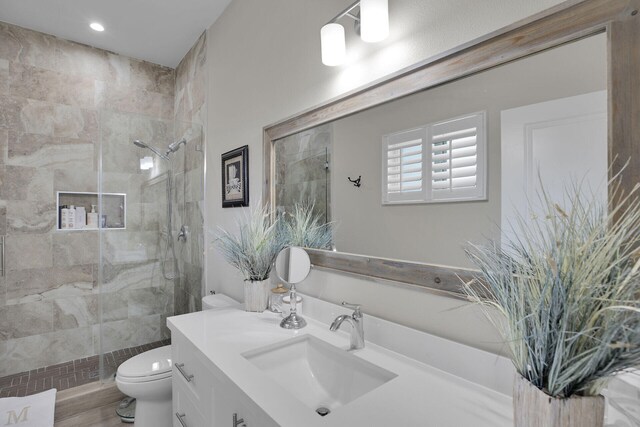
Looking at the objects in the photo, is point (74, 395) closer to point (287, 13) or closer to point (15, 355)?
point (15, 355)

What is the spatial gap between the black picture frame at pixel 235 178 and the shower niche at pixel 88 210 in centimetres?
82

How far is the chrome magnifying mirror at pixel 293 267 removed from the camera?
→ 1.49 metres

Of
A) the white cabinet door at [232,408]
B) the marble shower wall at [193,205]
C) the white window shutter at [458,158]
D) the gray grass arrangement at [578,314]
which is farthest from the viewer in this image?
the marble shower wall at [193,205]

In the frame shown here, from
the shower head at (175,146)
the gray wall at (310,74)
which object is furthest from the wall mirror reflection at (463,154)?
the shower head at (175,146)

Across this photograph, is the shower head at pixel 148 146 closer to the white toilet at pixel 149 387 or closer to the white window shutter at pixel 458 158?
the white toilet at pixel 149 387

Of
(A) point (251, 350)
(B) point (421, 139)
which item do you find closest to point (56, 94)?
(A) point (251, 350)

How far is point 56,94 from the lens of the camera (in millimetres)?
2676

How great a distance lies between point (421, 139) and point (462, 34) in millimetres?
321

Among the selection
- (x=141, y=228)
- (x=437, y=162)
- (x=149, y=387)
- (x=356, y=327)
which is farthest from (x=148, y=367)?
(x=437, y=162)

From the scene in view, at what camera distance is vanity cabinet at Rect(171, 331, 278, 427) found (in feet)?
3.00

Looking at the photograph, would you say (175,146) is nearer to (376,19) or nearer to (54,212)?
(54,212)

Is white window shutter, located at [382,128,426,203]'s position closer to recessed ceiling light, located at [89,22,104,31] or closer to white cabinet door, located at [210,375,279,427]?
white cabinet door, located at [210,375,279,427]

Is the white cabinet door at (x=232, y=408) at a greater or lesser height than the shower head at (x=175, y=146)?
lesser

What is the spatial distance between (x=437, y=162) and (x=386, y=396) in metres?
0.71
